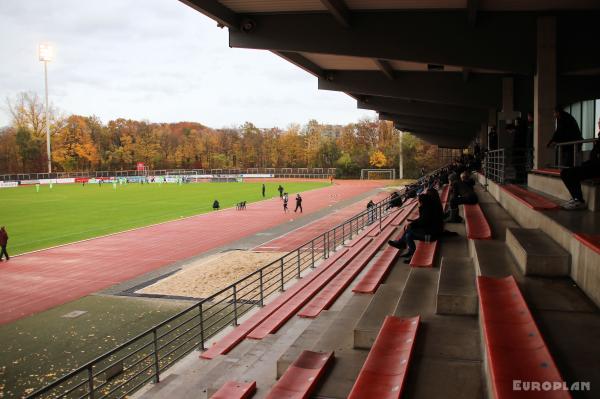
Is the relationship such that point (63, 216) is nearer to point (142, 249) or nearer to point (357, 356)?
point (142, 249)

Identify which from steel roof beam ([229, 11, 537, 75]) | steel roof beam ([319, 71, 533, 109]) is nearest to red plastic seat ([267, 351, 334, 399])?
steel roof beam ([229, 11, 537, 75])

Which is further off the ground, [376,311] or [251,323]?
[376,311]

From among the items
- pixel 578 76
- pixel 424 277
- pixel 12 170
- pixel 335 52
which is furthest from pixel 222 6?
pixel 12 170

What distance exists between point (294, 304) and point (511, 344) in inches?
276

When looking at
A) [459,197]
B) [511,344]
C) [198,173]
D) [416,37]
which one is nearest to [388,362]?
[511,344]

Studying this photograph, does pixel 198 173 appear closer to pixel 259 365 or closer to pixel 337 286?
pixel 337 286

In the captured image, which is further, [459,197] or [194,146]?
[194,146]

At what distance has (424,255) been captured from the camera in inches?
342

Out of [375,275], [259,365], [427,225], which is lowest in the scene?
[259,365]

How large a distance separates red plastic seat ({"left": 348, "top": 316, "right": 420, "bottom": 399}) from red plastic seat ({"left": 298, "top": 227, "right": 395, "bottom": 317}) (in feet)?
13.7

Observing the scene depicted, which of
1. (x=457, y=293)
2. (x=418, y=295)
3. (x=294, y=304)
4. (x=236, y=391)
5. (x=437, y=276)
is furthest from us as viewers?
(x=294, y=304)

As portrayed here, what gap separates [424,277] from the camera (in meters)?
7.38

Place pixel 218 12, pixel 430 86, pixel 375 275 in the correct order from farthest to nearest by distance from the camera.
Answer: pixel 430 86
pixel 218 12
pixel 375 275

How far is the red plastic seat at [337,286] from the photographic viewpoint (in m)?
9.48
